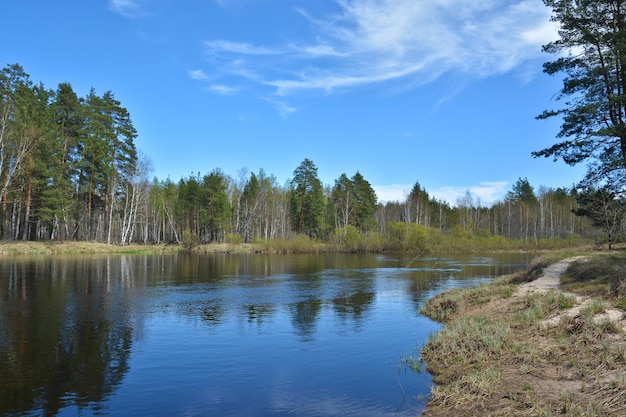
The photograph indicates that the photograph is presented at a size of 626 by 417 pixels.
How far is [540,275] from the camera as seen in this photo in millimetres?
22203

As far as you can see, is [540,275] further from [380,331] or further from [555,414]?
[555,414]

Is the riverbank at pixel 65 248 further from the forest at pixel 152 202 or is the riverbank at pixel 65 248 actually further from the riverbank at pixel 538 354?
the riverbank at pixel 538 354

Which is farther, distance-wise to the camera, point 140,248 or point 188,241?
point 188,241

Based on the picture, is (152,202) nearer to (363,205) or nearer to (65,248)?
(65,248)

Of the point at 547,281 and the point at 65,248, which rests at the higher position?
the point at 65,248

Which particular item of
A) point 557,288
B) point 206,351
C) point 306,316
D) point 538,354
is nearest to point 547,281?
point 557,288

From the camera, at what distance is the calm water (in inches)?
366

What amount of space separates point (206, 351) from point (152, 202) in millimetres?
81610

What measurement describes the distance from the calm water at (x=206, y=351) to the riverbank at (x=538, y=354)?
39.0 inches

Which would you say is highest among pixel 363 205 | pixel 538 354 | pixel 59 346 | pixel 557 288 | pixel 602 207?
pixel 363 205

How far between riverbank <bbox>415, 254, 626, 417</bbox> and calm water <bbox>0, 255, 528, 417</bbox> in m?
0.99

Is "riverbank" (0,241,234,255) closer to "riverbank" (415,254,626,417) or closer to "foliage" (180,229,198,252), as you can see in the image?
"foliage" (180,229,198,252)

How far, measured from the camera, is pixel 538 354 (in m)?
10.6

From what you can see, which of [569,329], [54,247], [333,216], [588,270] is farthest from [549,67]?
[333,216]
